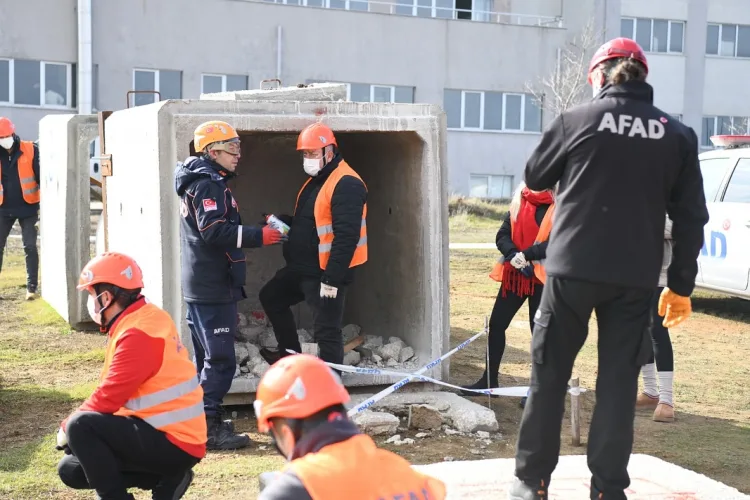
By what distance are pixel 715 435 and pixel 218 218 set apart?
3828 millimetres

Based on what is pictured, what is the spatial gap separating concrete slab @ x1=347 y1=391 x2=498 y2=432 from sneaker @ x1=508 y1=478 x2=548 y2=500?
2400 millimetres

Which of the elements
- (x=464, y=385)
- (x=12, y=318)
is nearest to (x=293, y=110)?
(x=464, y=385)

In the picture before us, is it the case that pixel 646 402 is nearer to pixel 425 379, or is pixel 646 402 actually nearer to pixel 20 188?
pixel 425 379

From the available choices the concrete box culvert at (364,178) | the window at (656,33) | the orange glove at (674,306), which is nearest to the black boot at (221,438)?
the concrete box culvert at (364,178)

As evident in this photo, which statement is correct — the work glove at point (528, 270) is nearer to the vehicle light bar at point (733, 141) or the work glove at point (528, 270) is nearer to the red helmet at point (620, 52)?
the red helmet at point (620, 52)

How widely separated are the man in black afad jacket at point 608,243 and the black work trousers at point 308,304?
Answer: 275cm

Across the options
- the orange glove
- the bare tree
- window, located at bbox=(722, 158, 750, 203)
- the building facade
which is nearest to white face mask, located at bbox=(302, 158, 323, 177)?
the orange glove

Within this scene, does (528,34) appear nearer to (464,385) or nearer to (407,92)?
(407,92)

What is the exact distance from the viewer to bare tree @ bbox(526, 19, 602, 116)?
30594 millimetres

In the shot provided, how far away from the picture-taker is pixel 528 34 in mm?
31094

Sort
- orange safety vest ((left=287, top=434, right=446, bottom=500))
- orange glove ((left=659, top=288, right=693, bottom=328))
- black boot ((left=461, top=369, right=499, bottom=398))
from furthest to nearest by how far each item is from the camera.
Answer: black boot ((left=461, top=369, right=499, bottom=398))
orange glove ((left=659, top=288, right=693, bottom=328))
orange safety vest ((left=287, top=434, right=446, bottom=500))

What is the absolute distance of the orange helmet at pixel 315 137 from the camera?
272 inches

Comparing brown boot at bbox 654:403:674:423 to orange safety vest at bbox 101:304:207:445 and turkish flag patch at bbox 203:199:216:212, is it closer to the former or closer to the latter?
turkish flag patch at bbox 203:199:216:212

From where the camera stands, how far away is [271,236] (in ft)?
21.5
